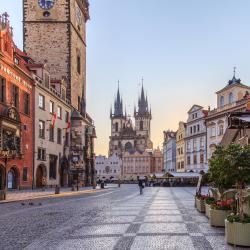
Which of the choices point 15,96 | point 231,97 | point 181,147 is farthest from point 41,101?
point 181,147

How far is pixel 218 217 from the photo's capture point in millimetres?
13984

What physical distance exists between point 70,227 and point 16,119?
27743 mm

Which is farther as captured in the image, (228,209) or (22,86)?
(22,86)

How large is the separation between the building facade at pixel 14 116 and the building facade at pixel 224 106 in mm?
25090

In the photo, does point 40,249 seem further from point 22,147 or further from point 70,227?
point 22,147

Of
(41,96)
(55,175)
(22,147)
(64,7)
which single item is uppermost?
(64,7)

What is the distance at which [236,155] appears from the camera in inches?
438

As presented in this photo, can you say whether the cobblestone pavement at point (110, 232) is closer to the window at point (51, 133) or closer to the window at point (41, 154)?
the window at point (41, 154)

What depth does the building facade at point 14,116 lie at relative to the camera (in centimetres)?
3875

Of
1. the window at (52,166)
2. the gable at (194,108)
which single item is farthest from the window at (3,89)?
the gable at (194,108)

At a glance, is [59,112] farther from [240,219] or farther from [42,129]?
[240,219]

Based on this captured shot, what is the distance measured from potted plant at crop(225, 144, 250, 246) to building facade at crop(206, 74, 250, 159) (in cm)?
4784

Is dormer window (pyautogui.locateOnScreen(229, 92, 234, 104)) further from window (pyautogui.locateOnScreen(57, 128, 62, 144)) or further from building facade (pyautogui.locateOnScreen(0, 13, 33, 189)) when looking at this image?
building facade (pyautogui.locateOnScreen(0, 13, 33, 189))

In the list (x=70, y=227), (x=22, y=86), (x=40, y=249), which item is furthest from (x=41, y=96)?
(x=40, y=249)
